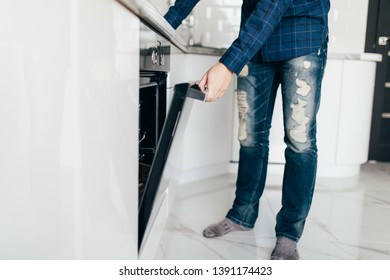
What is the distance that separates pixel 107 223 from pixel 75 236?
0.11 m

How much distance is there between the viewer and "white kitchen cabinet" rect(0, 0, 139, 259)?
515 mm

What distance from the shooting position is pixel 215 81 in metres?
1.00

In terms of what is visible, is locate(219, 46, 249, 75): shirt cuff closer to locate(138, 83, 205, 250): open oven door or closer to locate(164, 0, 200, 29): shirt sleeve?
locate(138, 83, 205, 250): open oven door

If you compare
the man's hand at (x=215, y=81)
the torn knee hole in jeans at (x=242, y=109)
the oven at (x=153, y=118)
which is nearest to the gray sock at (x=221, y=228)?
the torn knee hole in jeans at (x=242, y=109)

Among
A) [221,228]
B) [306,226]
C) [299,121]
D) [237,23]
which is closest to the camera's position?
[299,121]

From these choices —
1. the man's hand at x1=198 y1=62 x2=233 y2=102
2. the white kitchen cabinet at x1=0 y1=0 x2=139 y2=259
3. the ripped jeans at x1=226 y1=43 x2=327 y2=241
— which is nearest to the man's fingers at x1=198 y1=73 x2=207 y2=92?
the man's hand at x1=198 y1=62 x2=233 y2=102

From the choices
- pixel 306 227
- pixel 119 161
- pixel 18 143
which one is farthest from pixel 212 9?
pixel 18 143

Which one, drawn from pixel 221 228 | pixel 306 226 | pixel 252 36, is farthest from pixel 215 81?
pixel 306 226

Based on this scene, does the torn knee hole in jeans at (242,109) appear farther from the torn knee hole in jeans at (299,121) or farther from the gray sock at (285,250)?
the gray sock at (285,250)

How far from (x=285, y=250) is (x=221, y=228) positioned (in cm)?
Answer: 30

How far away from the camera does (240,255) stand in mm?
1445

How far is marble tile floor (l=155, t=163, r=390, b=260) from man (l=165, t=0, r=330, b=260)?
0.30ft

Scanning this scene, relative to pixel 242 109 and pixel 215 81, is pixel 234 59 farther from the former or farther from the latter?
pixel 242 109
